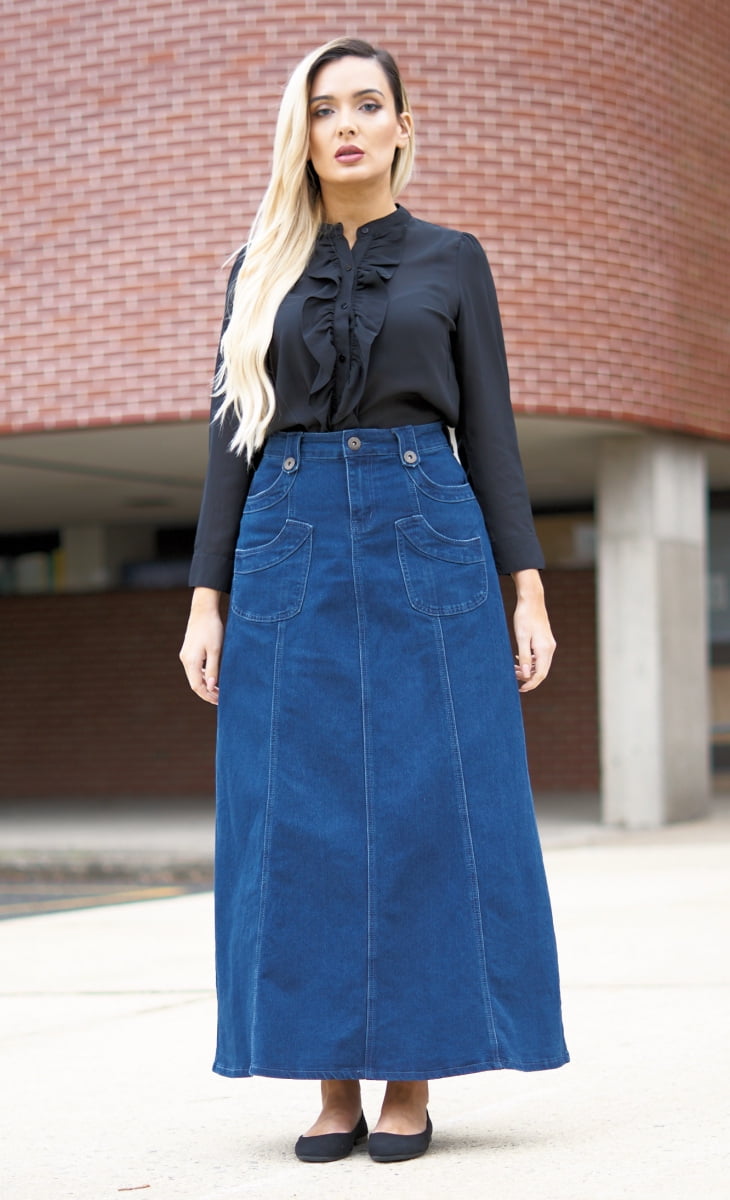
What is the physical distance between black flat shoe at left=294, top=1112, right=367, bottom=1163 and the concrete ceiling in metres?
9.17

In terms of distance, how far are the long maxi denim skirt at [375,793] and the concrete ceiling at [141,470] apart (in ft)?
29.4

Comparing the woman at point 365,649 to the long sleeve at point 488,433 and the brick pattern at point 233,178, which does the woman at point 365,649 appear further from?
the brick pattern at point 233,178

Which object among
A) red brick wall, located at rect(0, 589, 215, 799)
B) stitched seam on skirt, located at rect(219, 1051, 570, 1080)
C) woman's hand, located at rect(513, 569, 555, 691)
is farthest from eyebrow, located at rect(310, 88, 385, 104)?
red brick wall, located at rect(0, 589, 215, 799)

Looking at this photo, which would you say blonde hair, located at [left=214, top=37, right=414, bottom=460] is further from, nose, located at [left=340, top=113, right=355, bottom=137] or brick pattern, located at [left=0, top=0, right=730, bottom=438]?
brick pattern, located at [left=0, top=0, right=730, bottom=438]

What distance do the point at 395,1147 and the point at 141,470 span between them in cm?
1222

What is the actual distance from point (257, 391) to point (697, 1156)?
1.54m

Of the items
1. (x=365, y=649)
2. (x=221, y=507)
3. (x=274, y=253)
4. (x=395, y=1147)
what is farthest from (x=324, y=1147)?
(x=274, y=253)

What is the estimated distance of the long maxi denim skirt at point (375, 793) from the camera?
123 inches

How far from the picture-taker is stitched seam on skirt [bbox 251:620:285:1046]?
10.4ft

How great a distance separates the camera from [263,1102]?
390cm

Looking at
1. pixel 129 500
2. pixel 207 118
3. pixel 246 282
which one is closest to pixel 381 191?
pixel 246 282

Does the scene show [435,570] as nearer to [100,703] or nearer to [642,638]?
[642,638]

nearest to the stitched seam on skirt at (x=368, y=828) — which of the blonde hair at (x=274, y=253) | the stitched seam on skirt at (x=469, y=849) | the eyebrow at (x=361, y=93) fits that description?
the stitched seam on skirt at (x=469, y=849)

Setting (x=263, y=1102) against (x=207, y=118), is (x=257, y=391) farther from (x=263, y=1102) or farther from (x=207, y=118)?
(x=207, y=118)
